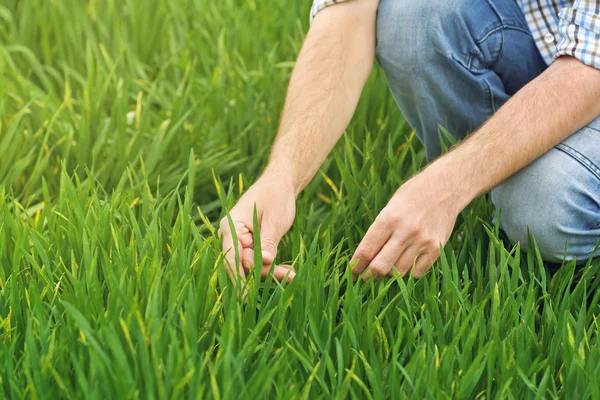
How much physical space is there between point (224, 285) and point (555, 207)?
569 mm

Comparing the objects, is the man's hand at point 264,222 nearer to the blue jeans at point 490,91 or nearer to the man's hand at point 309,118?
the man's hand at point 309,118

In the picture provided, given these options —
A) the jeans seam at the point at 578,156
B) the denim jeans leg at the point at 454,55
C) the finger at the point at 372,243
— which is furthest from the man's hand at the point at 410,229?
the denim jeans leg at the point at 454,55

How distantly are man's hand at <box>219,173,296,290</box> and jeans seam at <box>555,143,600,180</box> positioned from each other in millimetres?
457

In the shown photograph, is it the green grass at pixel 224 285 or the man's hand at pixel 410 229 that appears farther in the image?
the man's hand at pixel 410 229

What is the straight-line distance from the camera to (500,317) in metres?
1.24

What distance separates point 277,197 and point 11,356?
48 cm

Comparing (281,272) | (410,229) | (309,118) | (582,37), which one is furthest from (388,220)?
(582,37)

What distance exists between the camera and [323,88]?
5.05ft

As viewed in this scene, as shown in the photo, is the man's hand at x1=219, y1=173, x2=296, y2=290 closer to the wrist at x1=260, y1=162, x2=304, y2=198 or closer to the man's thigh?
the wrist at x1=260, y1=162, x2=304, y2=198

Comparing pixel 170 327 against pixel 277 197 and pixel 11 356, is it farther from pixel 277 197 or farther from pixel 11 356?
pixel 277 197

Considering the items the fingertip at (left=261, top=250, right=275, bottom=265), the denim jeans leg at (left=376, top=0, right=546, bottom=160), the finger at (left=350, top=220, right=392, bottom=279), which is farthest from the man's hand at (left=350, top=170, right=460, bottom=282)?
the denim jeans leg at (left=376, top=0, right=546, bottom=160)

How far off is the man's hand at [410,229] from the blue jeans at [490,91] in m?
0.19

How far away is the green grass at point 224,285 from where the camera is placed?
108 centimetres

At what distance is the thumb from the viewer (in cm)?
133
